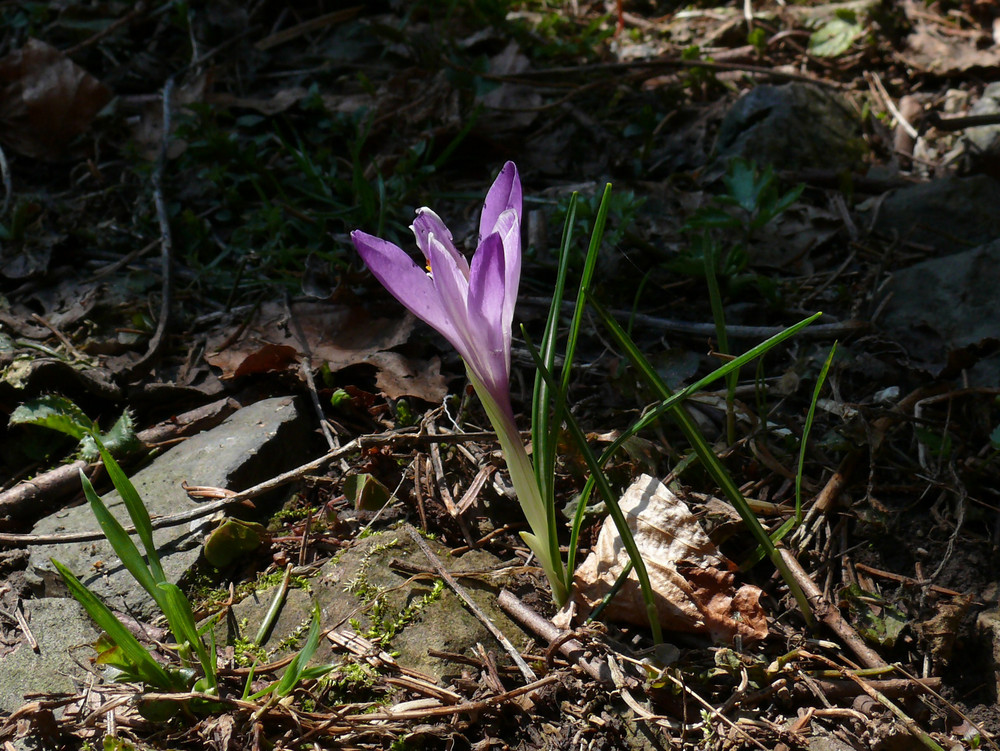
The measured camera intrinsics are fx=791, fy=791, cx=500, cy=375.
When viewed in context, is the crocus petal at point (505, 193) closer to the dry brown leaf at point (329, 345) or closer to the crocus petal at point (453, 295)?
the crocus petal at point (453, 295)

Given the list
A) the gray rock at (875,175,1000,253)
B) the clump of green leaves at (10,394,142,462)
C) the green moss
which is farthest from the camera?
the gray rock at (875,175,1000,253)

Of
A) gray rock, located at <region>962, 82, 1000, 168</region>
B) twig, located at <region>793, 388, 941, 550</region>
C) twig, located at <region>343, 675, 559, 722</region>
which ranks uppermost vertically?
gray rock, located at <region>962, 82, 1000, 168</region>

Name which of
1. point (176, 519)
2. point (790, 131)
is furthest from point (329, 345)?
point (790, 131)

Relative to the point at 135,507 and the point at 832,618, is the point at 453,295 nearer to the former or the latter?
the point at 135,507

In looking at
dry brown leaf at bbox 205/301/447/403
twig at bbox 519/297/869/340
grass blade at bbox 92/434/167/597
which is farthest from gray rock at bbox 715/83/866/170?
grass blade at bbox 92/434/167/597

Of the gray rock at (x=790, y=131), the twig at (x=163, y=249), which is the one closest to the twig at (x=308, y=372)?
the twig at (x=163, y=249)

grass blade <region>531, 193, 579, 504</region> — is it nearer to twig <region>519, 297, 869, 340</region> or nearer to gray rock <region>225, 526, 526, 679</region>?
gray rock <region>225, 526, 526, 679</region>

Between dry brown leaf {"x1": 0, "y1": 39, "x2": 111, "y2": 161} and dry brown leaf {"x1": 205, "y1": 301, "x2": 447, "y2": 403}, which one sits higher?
dry brown leaf {"x1": 0, "y1": 39, "x2": 111, "y2": 161}

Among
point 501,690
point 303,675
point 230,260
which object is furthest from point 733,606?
point 230,260
